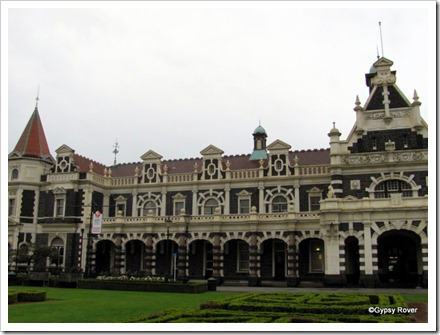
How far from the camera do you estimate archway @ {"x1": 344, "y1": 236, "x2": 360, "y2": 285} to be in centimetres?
4015

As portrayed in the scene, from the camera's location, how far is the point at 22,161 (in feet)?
176

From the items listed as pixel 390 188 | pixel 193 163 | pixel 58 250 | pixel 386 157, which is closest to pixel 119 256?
pixel 58 250

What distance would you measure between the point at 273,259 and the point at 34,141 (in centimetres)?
3018

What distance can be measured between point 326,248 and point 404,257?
7517 mm

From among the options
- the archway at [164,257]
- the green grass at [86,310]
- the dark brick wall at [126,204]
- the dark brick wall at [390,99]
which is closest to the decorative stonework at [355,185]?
the dark brick wall at [390,99]

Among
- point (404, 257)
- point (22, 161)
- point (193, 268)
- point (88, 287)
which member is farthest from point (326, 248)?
point (22, 161)

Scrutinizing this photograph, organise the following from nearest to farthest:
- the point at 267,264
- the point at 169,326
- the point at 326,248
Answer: the point at 169,326, the point at 326,248, the point at 267,264

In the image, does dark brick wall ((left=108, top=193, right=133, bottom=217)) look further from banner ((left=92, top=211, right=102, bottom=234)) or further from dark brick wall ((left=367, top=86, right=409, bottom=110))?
dark brick wall ((left=367, top=86, right=409, bottom=110))

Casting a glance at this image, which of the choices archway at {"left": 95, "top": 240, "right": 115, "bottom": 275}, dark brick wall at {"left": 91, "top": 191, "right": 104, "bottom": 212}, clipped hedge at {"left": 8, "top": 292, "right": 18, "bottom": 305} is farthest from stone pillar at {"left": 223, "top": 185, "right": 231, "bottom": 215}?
clipped hedge at {"left": 8, "top": 292, "right": 18, "bottom": 305}

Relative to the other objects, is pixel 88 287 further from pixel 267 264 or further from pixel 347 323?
pixel 347 323

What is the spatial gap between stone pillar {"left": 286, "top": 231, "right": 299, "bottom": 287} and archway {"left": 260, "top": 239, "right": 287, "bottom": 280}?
317cm

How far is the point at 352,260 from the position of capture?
41.6 m

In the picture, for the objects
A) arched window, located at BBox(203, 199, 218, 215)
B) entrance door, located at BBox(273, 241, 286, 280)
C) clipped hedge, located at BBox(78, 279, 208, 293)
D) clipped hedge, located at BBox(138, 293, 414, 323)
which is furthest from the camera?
arched window, located at BBox(203, 199, 218, 215)

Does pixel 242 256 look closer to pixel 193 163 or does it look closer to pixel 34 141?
pixel 193 163
